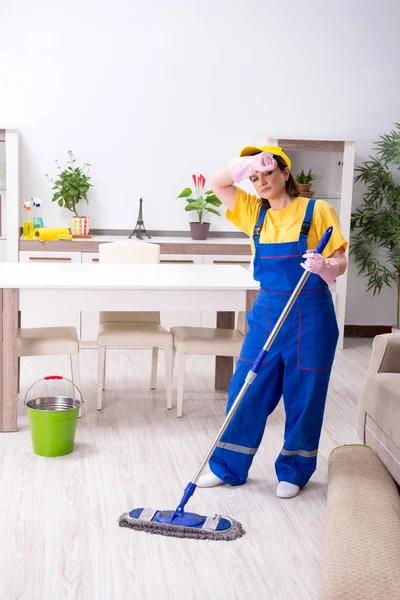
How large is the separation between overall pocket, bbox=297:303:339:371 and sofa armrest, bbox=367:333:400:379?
1.05ft

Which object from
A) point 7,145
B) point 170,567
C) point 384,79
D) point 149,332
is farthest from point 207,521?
point 384,79

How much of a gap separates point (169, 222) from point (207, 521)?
3849 mm

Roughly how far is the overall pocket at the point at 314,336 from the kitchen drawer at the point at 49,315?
Answer: 3.05 meters

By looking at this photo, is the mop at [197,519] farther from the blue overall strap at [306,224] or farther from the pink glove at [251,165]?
the pink glove at [251,165]

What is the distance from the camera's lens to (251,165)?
9.98ft

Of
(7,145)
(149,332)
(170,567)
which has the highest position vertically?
(7,145)

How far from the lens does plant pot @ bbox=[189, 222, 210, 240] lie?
6215 mm

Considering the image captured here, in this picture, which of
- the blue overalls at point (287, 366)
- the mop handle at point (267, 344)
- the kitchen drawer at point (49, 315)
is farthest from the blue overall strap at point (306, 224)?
the kitchen drawer at point (49, 315)

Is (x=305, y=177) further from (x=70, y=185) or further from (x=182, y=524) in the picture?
(x=182, y=524)

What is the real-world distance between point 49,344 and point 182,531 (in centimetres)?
162

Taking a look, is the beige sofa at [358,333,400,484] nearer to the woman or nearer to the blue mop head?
the woman

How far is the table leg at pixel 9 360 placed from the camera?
3.83 meters

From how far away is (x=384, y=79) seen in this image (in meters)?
6.50

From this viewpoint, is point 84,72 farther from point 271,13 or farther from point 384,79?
point 384,79
